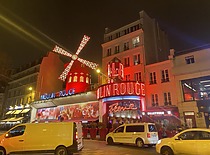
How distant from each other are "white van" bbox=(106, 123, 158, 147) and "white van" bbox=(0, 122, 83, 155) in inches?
180

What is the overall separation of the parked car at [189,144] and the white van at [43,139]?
4.41 metres

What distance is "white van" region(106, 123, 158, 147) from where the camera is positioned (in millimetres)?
12288

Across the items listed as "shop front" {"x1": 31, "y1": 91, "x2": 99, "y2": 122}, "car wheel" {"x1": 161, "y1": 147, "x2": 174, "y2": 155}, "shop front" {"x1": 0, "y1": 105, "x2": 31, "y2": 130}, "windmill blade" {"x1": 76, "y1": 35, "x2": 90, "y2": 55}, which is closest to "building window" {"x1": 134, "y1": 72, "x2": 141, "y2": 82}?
"shop front" {"x1": 31, "y1": 91, "x2": 99, "y2": 122}

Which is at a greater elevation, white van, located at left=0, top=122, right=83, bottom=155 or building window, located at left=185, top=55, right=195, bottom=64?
building window, located at left=185, top=55, right=195, bottom=64

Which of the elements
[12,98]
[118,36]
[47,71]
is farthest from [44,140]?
[12,98]

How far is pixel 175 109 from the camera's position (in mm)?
19328

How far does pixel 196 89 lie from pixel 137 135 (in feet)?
31.7

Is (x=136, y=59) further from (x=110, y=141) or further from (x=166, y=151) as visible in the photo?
(x=166, y=151)

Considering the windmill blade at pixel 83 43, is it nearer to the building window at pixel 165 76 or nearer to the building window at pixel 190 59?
the building window at pixel 165 76

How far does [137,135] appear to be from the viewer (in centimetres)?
1266

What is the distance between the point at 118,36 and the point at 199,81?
13.9m

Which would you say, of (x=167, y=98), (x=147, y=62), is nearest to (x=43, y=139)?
(x=167, y=98)

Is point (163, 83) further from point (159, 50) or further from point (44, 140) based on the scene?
point (44, 140)

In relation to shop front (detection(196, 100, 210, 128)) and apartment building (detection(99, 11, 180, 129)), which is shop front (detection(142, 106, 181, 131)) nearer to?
apartment building (detection(99, 11, 180, 129))
